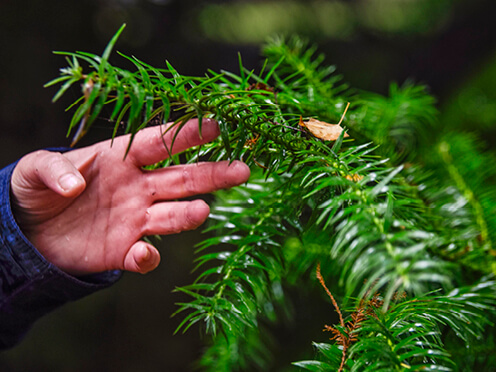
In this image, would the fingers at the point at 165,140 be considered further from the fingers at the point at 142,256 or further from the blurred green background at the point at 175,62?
the blurred green background at the point at 175,62

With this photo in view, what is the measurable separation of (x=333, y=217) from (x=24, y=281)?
406 millimetres

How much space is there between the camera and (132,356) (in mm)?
1276

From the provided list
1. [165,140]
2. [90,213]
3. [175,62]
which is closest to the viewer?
[165,140]

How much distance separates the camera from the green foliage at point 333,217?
260mm

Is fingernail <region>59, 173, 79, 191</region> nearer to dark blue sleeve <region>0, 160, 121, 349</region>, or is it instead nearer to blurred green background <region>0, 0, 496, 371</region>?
dark blue sleeve <region>0, 160, 121, 349</region>

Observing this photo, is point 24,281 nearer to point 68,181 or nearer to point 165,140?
point 68,181

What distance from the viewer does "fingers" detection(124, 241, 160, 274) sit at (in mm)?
419

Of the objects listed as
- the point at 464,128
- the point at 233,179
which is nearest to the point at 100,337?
the point at 233,179

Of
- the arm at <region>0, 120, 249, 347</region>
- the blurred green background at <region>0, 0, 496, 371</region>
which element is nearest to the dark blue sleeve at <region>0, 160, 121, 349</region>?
the arm at <region>0, 120, 249, 347</region>

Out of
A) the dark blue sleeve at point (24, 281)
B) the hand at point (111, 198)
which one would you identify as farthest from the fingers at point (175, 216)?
the dark blue sleeve at point (24, 281)

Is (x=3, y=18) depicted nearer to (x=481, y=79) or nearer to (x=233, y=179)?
Result: (x=233, y=179)

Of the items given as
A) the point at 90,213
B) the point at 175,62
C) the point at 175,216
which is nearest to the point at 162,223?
the point at 175,216

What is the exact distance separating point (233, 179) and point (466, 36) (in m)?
1.67

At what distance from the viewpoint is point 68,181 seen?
1.31 ft
